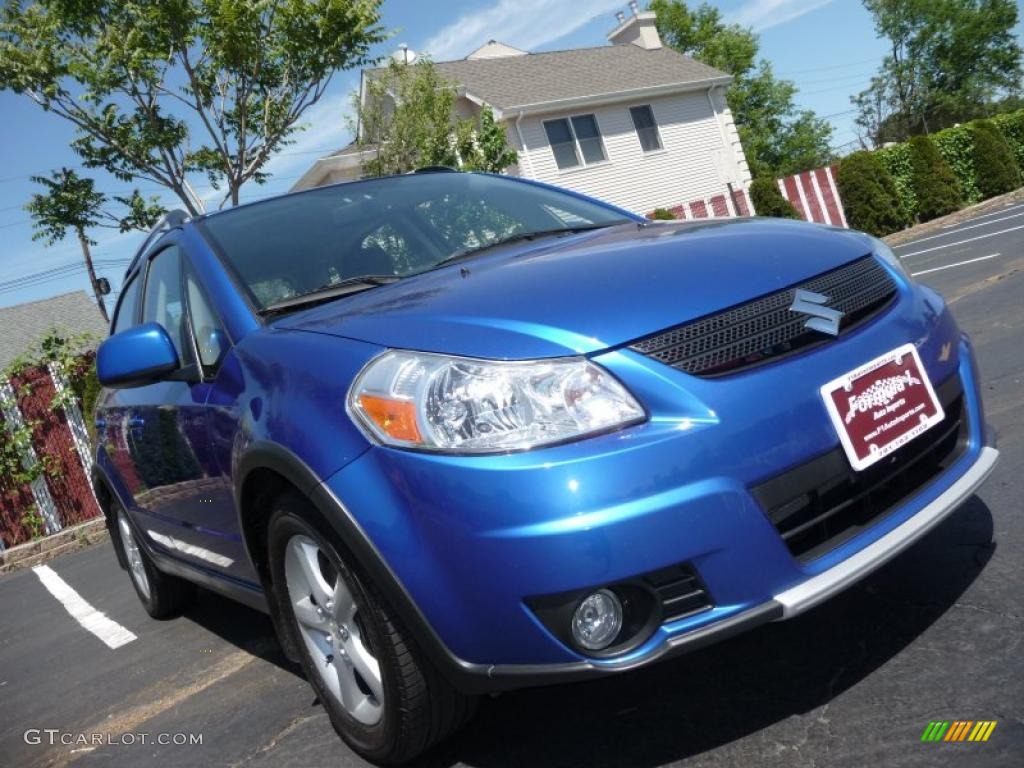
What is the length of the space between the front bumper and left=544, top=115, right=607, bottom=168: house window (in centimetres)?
2224

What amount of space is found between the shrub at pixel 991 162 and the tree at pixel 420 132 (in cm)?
1100

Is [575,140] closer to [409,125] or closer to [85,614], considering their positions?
[409,125]

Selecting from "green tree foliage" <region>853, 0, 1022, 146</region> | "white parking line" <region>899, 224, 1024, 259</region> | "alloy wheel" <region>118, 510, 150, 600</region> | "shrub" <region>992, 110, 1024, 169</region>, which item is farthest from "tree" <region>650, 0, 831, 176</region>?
"alloy wheel" <region>118, 510, 150, 600</region>

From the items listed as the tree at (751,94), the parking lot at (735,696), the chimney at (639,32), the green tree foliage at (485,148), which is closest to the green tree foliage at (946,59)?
the tree at (751,94)

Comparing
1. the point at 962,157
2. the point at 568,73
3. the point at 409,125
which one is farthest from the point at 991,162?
the point at 409,125

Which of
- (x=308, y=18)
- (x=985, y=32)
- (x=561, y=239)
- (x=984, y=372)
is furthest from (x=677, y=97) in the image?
(x=985, y=32)

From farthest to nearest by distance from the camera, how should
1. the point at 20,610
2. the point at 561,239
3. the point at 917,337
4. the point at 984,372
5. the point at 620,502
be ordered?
the point at 20,610 < the point at 984,372 < the point at 561,239 < the point at 917,337 < the point at 620,502

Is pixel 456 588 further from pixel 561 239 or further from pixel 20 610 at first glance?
pixel 20 610

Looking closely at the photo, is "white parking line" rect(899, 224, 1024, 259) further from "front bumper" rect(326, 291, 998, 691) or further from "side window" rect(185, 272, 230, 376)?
"front bumper" rect(326, 291, 998, 691)

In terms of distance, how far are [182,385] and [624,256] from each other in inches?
62.1

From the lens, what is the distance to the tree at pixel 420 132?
56.2 feet

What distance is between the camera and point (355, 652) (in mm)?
2381

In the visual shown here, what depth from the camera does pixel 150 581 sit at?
457 centimetres

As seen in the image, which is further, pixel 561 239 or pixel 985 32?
pixel 985 32
